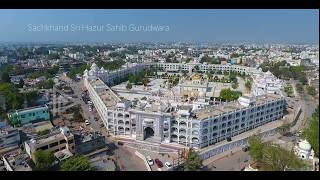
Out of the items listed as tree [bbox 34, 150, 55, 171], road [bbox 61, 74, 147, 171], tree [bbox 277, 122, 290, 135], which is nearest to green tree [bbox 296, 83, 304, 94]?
tree [bbox 277, 122, 290, 135]

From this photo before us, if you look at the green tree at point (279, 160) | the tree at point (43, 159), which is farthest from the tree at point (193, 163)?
the tree at point (43, 159)

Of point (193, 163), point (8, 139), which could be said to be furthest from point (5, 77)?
point (193, 163)

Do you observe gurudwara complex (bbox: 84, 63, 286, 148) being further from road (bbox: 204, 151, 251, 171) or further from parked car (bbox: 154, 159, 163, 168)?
parked car (bbox: 154, 159, 163, 168)

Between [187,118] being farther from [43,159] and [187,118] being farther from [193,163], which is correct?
[43,159]

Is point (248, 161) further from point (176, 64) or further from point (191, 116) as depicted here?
point (176, 64)

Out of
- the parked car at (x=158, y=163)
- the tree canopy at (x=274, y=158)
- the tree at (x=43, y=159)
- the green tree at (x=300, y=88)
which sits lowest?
the parked car at (x=158, y=163)

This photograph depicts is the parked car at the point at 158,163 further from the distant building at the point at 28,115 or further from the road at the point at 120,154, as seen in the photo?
the distant building at the point at 28,115
